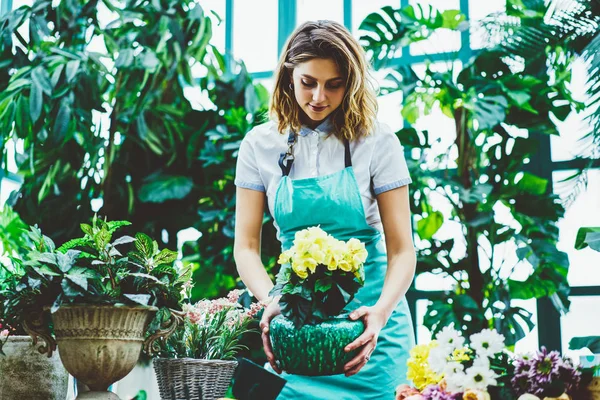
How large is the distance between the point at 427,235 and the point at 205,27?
1923mm

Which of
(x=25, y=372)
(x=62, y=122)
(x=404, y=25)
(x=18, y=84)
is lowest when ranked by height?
(x=25, y=372)

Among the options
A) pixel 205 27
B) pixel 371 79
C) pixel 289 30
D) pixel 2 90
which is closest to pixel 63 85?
pixel 2 90

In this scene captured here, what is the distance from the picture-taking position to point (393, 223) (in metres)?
1.88

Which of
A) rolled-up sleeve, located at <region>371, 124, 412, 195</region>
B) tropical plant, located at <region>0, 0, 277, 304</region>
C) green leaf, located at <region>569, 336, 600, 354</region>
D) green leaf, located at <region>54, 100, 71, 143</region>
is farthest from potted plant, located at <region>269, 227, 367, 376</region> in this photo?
green leaf, located at <region>54, 100, 71, 143</region>

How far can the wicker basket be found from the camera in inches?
63.2

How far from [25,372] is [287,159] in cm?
83

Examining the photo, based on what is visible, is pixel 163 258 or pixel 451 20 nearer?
pixel 163 258

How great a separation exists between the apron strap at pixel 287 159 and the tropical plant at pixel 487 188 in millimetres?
2242

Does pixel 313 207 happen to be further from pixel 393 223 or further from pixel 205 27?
pixel 205 27

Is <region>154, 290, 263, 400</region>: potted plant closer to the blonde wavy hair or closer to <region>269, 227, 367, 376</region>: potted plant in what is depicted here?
<region>269, 227, 367, 376</region>: potted plant

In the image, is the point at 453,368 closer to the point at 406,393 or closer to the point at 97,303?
the point at 406,393

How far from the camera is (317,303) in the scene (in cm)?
139

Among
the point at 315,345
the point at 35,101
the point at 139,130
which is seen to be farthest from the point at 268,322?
the point at 139,130

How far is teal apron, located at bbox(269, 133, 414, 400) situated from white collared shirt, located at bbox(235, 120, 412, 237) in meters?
0.03
